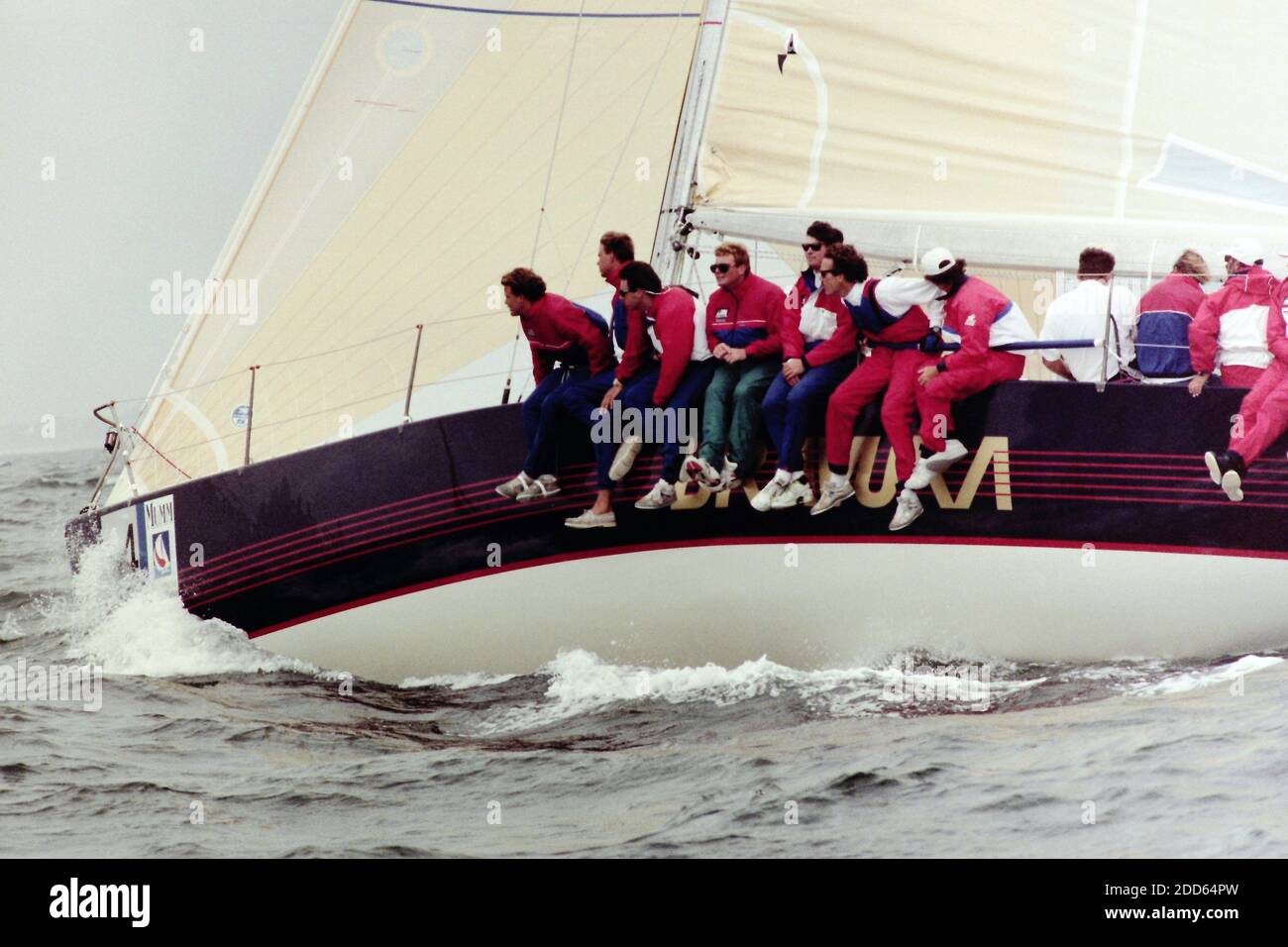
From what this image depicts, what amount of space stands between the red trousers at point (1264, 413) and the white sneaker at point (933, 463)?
993mm

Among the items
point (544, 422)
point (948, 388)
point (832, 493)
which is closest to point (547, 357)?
point (544, 422)

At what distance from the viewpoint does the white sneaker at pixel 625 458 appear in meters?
6.77

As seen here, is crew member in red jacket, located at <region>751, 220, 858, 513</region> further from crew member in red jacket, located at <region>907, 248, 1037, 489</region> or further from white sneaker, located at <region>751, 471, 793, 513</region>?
crew member in red jacket, located at <region>907, 248, 1037, 489</region>

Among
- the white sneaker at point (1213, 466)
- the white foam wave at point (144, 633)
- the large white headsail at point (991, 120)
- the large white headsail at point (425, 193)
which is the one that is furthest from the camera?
the large white headsail at point (425, 193)

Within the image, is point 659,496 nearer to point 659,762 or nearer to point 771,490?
point 771,490

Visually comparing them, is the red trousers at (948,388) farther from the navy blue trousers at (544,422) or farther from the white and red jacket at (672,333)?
the navy blue trousers at (544,422)

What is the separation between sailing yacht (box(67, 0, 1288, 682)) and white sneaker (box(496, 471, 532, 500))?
0.11 meters

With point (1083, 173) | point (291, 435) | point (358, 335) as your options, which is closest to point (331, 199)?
point (358, 335)

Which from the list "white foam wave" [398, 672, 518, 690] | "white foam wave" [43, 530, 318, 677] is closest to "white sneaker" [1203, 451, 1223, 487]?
"white foam wave" [398, 672, 518, 690]

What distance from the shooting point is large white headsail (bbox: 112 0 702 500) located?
843 centimetres

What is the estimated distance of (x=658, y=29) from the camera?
8.73 m

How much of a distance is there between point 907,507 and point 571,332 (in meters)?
1.58

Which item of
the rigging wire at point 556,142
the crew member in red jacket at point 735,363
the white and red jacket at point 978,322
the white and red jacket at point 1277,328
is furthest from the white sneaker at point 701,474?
the white and red jacket at point 1277,328

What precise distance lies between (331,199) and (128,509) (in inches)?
74.3
